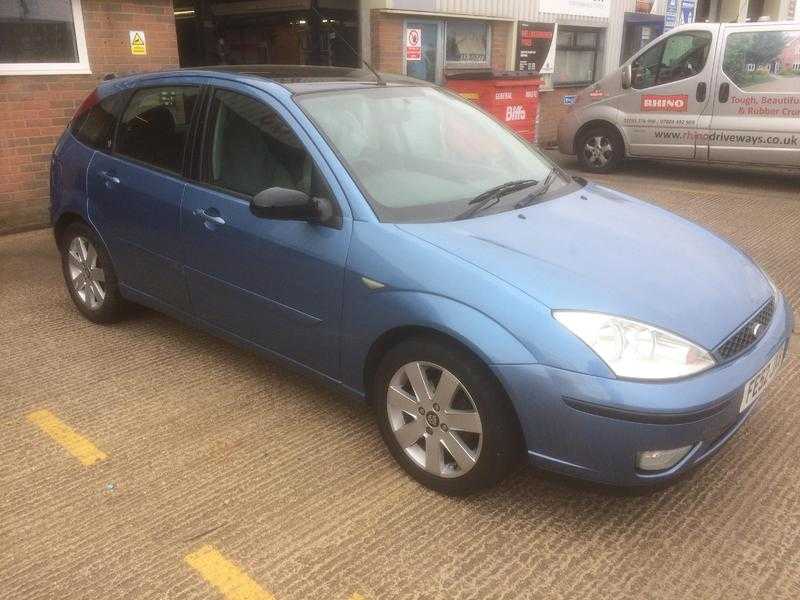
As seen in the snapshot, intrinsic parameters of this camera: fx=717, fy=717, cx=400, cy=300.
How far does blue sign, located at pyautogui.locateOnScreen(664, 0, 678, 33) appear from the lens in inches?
585

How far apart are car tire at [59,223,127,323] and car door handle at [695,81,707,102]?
25.1ft

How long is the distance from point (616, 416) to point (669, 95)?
8146mm

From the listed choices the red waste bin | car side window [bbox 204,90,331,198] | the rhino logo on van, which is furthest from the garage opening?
car side window [bbox 204,90,331,198]

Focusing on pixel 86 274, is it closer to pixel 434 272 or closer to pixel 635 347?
pixel 434 272

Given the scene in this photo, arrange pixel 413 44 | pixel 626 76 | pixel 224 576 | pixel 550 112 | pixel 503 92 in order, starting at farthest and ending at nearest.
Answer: pixel 550 112
pixel 413 44
pixel 626 76
pixel 503 92
pixel 224 576

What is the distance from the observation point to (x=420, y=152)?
3400mm

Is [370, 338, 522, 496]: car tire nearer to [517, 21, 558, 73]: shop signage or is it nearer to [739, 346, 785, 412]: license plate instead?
[739, 346, 785, 412]: license plate

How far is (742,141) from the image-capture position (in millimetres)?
8875

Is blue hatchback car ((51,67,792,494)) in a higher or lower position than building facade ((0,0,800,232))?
lower

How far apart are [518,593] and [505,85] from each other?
777 centimetres

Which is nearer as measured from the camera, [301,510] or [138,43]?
[301,510]

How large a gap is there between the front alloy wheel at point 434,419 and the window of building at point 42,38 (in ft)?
18.2

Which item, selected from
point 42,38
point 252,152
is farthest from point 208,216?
point 42,38

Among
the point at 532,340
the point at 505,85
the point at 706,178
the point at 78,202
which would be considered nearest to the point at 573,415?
the point at 532,340
